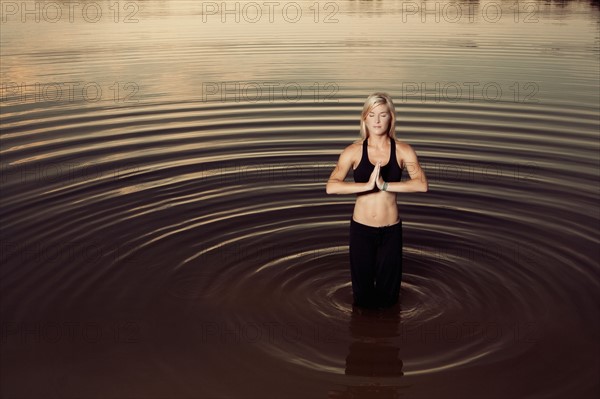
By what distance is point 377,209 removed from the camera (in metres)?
6.75

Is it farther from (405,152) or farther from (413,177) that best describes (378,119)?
(413,177)

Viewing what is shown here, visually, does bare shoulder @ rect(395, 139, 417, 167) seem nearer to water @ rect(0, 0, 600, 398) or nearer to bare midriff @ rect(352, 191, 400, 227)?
bare midriff @ rect(352, 191, 400, 227)

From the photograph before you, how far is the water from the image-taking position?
666 centimetres

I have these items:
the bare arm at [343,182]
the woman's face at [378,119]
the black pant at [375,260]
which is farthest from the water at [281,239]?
the woman's face at [378,119]

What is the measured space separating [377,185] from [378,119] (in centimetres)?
62

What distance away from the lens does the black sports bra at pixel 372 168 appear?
6.60 meters

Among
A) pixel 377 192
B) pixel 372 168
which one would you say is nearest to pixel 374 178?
pixel 372 168

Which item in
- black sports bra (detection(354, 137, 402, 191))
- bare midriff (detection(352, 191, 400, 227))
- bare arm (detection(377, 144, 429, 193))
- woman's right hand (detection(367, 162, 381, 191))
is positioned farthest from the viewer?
bare midriff (detection(352, 191, 400, 227))

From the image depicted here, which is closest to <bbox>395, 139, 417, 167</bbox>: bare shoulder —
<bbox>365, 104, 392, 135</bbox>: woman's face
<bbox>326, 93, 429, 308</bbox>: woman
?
<bbox>326, 93, 429, 308</bbox>: woman

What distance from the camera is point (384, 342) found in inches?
279

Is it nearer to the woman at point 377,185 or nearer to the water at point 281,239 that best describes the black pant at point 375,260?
the woman at point 377,185

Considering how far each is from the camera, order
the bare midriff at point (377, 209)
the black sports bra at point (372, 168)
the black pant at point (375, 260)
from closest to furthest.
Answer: the black sports bra at point (372, 168)
the bare midriff at point (377, 209)
the black pant at point (375, 260)

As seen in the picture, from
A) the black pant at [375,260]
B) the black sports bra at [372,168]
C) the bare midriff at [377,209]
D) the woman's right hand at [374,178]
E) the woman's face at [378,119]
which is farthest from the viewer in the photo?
the black pant at [375,260]

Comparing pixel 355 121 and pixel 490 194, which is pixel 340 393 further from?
pixel 355 121
